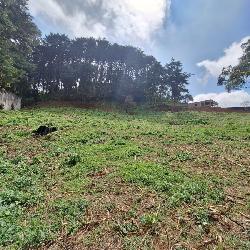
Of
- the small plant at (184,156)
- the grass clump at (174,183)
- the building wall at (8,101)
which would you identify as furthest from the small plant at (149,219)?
the building wall at (8,101)

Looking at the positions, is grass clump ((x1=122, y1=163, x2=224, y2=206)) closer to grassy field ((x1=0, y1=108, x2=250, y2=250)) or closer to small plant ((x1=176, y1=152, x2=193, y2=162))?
grassy field ((x1=0, y1=108, x2=250, y2=250))

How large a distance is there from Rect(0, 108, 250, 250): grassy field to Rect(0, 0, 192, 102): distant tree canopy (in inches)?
1392

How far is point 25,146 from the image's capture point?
16.6 metres

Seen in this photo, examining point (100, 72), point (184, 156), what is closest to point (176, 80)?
point (100, 72)

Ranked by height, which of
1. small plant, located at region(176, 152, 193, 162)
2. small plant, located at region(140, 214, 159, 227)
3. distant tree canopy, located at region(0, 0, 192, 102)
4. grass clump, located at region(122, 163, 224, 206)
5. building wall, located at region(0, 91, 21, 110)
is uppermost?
distant tree canopy, located at region(0, 0, 192, 102)

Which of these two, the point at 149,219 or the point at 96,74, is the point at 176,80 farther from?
the point at 149,219

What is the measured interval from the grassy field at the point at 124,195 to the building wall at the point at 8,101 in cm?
1958

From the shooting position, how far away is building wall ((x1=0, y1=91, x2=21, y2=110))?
35.0 m

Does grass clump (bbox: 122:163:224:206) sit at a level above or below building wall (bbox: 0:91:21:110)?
below

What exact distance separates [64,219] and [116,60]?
4939cm

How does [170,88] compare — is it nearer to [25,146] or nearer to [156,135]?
[156,135]

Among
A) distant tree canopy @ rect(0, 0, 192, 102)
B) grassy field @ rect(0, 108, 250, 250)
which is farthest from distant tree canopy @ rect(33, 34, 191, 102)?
grassy field @ rect(0, 108, 250, 250)

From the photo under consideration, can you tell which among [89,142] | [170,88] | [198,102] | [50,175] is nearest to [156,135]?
[89,142]

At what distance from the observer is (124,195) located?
32.9 feet
